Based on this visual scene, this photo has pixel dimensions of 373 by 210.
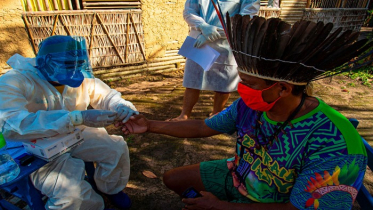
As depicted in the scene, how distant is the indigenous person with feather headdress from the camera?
1.27 m

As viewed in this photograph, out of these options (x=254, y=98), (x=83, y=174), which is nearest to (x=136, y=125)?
(x=83, y=174)

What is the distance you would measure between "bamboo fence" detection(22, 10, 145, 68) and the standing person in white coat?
8.63ft

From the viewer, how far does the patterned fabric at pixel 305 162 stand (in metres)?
1.29

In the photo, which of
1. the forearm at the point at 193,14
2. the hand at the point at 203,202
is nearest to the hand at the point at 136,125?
the hand at the point at 203,202

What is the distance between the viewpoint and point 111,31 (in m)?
5.69

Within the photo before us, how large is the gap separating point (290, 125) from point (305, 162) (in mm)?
225

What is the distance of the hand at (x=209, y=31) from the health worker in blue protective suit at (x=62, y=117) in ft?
5.09

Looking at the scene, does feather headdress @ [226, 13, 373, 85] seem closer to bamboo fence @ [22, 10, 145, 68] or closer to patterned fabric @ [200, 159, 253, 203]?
patterned fabric @ [200, 159, 253, 203]

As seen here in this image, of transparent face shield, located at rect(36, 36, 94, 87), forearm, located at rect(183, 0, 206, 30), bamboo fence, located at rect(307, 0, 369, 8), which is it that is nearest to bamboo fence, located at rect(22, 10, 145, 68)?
forearm, located at rect(183, 0, 206, 30)

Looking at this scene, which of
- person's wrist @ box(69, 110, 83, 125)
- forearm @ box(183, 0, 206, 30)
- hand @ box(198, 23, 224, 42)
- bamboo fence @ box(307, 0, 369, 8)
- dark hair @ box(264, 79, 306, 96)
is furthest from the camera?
bamboo fence @ box(307, 0, 369, 8)

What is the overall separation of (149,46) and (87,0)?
1698 mm

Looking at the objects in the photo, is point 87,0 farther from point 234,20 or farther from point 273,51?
point 273,51

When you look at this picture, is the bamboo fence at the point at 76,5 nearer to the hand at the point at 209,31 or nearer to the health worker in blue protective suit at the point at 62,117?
the hand at the point at 209,31

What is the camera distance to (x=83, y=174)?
2.04m
